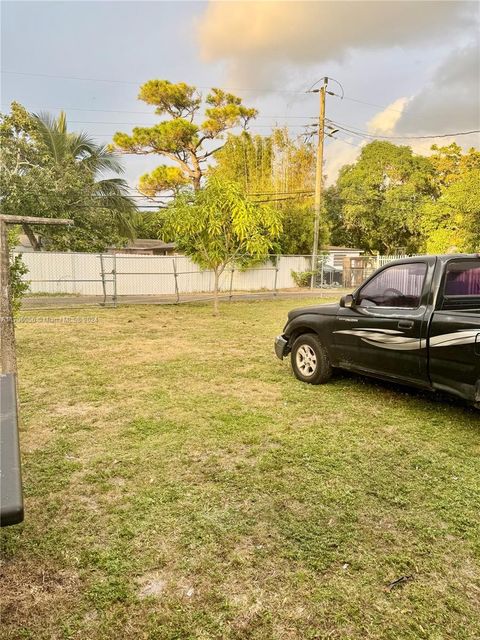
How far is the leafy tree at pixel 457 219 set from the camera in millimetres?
16625

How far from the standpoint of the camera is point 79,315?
1267cm

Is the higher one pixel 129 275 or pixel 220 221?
pixel 220 221

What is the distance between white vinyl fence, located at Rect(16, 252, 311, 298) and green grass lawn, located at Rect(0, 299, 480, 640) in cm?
1187

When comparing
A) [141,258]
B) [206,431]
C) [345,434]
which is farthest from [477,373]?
[141,258]

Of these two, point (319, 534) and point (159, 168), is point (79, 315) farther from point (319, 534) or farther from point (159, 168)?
point (159, 168)

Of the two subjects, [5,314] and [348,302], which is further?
[348,302]

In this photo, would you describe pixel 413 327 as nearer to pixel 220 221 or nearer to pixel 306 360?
pixel 306 360

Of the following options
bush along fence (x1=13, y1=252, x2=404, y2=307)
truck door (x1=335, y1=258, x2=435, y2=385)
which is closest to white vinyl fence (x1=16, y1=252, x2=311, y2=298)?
bush along fence (x1=13, y1=252, x2=404, y2=307)

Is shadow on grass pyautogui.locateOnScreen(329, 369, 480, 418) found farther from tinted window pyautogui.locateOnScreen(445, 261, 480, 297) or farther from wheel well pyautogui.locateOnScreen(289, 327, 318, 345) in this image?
tinted window pyautogui.locateOnScreen(445, 261, 480, 297)

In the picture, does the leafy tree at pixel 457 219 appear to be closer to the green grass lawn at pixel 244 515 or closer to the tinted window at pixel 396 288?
the tinted window at pixel 396 288

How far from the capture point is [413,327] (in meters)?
4.29

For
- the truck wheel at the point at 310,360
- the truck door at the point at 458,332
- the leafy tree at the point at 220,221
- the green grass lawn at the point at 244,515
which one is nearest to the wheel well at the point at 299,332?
the truck wheel at the point at 310,360

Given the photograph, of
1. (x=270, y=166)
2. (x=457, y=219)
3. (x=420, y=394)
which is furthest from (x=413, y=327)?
(x=270, y=166)

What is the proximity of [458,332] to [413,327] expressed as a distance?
1.54 ft
